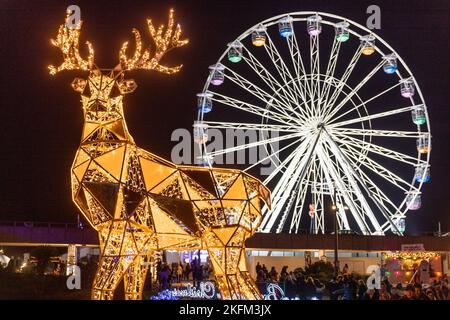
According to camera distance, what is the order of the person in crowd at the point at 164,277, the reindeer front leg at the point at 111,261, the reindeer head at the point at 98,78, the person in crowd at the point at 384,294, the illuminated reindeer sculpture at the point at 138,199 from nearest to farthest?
the reindeer front leg at the point at 111,261 < the illuminated reindeer sculpture at the point at 138,199 < the reindeer head at the point at 98,78 < the person in crowd at the point at 384,294 < the person in crowd at the point at 164,277

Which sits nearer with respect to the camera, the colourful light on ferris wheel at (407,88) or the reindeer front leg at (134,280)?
the reindeer front leg at (134,280)

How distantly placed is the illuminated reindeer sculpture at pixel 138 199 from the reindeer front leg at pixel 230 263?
2cm

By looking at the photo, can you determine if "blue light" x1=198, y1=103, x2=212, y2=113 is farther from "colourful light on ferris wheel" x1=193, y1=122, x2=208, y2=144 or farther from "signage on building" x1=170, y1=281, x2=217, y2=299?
"signage on building" x1=170, y1=281, x2=217, y2=299

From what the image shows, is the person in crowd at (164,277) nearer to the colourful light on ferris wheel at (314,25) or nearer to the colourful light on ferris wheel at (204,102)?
the colourful light on ferris wheel at (204,102)

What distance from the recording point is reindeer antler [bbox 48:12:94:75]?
1228 centimetres

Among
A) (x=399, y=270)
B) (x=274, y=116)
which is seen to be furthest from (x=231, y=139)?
(x=399, y=270)

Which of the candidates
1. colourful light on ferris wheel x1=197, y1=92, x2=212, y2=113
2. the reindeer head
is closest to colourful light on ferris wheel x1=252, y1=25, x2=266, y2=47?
colourful light on ferris wheel x1=197, y1=92, x2=212, y2=113

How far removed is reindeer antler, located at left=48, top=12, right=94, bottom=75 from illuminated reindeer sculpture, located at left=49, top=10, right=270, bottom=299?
0.02m

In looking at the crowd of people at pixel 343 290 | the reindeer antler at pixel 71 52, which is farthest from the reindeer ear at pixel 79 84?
the crowd of people at pixel 343 290

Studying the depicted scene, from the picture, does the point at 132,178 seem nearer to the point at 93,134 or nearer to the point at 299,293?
the point at 93,134

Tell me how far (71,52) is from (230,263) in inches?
214

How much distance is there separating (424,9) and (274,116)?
7616 millimetres

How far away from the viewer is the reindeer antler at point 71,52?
12.3m
